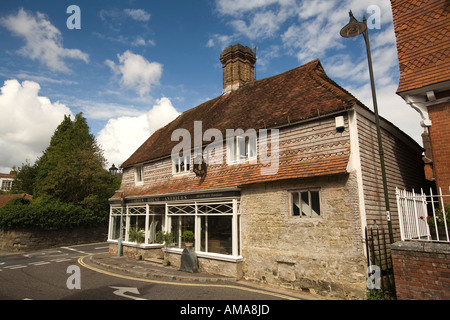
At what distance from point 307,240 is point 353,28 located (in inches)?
246

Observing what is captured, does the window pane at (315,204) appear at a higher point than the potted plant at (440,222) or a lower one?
higher

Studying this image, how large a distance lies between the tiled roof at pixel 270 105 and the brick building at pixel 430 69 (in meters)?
1.76

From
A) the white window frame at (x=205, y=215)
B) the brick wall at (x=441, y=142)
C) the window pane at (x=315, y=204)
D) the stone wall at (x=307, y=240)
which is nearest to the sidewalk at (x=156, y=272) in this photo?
the white window frame at (x=205, y=215)

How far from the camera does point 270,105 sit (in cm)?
1207

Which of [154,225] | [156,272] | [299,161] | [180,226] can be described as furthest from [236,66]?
[156,272]

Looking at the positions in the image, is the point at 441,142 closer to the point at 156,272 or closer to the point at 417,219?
the point at 417,219

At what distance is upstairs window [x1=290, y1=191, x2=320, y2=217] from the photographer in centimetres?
874

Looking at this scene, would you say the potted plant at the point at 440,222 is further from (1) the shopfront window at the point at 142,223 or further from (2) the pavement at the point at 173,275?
(1) the shopfront window at the point at 142,223

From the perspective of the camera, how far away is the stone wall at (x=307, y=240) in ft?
25.5

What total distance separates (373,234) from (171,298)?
6095 mm

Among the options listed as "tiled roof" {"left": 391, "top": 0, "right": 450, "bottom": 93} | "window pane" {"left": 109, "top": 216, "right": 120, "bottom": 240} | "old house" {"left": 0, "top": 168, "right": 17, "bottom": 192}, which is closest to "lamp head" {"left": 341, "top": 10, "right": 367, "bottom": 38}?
"tiled roof" {"left": 391, "top": 0, "right": 450, "bottom": 93}

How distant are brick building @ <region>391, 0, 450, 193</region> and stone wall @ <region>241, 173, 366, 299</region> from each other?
95.0 inches

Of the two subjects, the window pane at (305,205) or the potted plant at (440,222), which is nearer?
the potted plant at (440,222)

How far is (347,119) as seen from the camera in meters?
8.55
